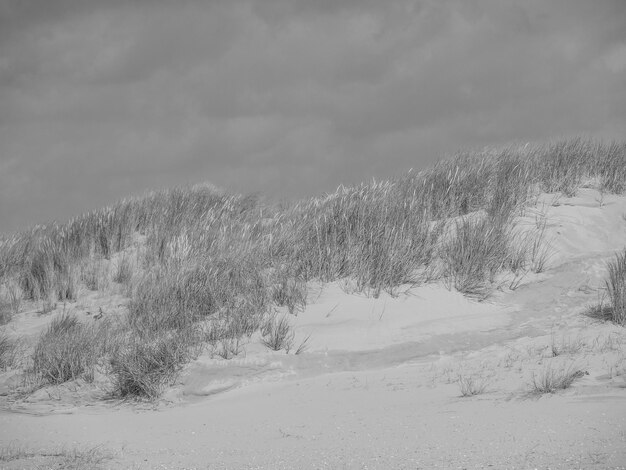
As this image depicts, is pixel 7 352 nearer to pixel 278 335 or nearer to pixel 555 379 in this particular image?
pixel 278 335

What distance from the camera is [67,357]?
24.7 feet

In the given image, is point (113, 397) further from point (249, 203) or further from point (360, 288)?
point (249, 203)

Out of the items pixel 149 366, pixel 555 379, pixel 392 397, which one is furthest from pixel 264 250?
pixel 555 379

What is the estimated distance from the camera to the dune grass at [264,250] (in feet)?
25.8

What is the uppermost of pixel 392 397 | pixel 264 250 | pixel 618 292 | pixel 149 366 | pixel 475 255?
pixel 264 250

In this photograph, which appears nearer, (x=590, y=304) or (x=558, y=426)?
(x=558, y=426)

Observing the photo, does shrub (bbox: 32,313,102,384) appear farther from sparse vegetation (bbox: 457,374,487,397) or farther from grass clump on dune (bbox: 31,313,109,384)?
sparse vegetation (bbox: 457,374,487,397)

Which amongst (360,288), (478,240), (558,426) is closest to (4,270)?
(360,288)

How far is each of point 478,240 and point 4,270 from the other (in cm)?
802

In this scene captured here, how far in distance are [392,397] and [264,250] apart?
3800mm

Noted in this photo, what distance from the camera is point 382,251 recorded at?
28.6 feet

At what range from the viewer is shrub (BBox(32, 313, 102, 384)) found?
297 inches

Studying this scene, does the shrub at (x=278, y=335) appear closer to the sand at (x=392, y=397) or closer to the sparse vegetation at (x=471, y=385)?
the sand at (x=392, y=397)

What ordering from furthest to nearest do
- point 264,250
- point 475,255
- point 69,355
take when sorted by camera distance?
point 264,250
point 475,255
point 69,355
